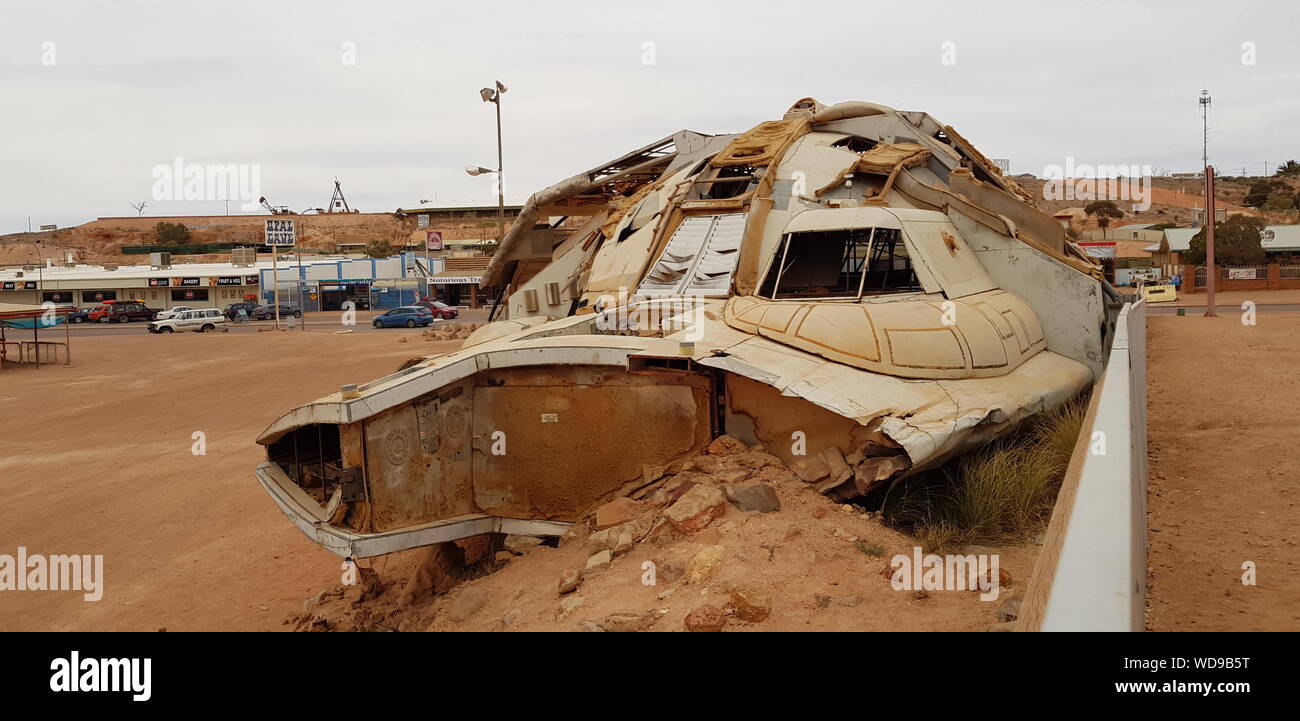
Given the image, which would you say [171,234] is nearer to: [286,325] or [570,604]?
[286,325]

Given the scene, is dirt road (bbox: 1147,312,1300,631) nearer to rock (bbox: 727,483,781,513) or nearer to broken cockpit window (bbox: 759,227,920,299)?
rock (bbox: 727,483,781,513)

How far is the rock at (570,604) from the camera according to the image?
5527 mm

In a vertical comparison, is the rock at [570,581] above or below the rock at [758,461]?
below

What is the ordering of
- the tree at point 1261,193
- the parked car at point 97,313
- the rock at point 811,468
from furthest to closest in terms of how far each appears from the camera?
the tree at point 1261,193 → the parked car at point 97,313 → the rock at point 811,468

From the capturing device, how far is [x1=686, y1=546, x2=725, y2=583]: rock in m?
5.45

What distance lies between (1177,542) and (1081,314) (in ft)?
16.1

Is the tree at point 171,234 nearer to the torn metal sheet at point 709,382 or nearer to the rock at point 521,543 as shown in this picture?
the torn metal sheet at point 709,382

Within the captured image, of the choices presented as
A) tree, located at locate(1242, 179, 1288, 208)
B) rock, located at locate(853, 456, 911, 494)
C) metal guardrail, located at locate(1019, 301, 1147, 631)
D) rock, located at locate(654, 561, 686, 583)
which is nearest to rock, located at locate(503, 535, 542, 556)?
rock, located at locate(654, 561, 686, 583)

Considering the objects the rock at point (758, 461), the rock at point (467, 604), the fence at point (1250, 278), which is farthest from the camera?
the fence at point (1250, 278)

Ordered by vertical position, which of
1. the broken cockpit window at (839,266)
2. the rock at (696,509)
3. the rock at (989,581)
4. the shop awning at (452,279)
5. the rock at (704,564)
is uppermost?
the shop awning at (452,279)

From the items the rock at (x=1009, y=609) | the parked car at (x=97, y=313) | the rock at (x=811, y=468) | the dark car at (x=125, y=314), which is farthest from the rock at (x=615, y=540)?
the parked car at (x=97, y=313)

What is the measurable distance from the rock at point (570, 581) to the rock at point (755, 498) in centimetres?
122

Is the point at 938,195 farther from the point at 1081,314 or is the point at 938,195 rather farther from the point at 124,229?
the point at 124,229

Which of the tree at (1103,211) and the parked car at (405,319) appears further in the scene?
the tree at (1103,211)
